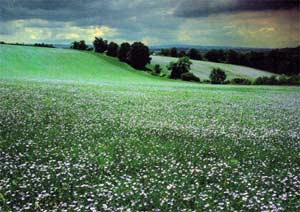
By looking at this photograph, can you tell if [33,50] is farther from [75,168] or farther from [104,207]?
[104,207]

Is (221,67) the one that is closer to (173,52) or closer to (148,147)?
(173,52)

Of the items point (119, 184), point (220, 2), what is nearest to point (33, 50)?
point (220, 2)

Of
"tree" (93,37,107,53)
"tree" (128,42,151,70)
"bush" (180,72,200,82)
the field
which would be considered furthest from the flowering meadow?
"tree" (93,37,107,53)

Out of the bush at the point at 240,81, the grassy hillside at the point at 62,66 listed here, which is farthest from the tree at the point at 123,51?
the bush at the point at 240,81

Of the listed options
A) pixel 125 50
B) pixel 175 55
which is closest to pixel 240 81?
pixel 175 55

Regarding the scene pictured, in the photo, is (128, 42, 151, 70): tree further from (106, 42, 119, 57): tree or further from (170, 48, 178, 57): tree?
(170, 48, 178, 57): tree

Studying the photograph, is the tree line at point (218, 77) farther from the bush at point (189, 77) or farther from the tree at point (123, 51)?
the tree at point (123, 51)

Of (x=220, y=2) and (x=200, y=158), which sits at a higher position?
(x=220, y=2)
